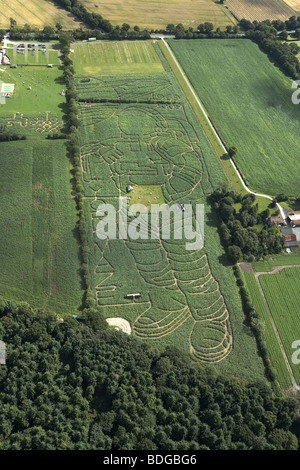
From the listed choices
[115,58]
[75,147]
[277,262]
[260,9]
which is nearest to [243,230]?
[277,262]

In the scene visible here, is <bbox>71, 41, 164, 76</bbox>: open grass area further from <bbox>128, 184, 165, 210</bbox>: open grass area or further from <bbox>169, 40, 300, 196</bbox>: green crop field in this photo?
<bbox>128, 184, 165, 210</bbox>: open grass area

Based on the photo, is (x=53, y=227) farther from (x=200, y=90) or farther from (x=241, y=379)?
(x=200, y=90)

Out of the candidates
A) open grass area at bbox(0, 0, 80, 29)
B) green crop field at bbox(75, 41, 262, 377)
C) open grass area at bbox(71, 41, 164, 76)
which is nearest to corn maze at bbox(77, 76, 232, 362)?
green crop field at bbox(75, 41, 262, 377)

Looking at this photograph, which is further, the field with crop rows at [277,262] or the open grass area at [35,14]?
the open grass area at [35,14]

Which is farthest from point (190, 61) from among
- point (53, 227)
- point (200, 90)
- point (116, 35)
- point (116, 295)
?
point (116, 295)

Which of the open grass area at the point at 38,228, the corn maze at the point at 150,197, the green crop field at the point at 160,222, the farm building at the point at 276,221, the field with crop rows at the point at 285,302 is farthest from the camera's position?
the farm building at the point at 276,221

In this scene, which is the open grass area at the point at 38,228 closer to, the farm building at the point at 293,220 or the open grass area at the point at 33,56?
the open grass area at the point at 33,56

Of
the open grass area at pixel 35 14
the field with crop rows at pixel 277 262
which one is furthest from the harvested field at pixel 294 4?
the field with crop rows at pixel 277 262
